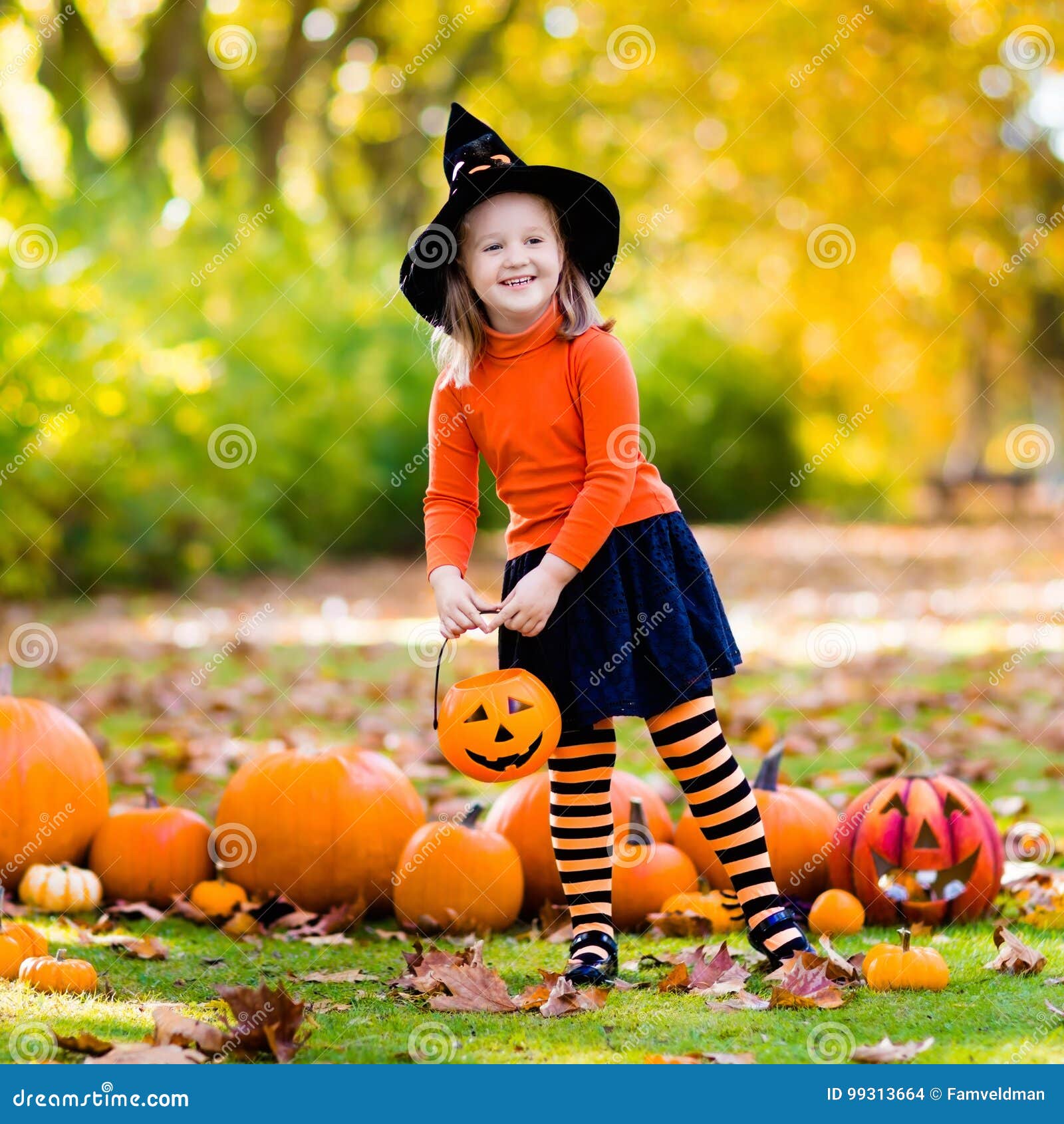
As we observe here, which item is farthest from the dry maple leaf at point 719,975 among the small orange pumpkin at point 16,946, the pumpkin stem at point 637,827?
the small orange pumpkin at point 16,946

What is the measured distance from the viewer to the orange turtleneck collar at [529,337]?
3000 millimetres

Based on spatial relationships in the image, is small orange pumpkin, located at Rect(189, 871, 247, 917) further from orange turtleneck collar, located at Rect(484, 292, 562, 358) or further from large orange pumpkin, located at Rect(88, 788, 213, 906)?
orange turtleneck collar, located at Rect(484, 292, 562, 358)

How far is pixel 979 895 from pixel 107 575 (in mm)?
7787

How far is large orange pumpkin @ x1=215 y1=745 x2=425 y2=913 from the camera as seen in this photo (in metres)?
3.55

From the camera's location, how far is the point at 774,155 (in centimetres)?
1572

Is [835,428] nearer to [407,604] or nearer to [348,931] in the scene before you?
[407,604]

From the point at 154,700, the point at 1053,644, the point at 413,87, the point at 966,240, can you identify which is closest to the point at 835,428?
the point at 966,240

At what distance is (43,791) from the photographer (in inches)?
145

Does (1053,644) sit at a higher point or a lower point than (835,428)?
lower

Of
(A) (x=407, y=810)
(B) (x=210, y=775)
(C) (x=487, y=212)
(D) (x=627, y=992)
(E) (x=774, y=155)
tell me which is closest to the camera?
(D) (x=627, y=992)

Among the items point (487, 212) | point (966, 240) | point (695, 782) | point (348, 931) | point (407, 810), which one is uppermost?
point (966, 240)

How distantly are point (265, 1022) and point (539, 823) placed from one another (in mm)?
1329

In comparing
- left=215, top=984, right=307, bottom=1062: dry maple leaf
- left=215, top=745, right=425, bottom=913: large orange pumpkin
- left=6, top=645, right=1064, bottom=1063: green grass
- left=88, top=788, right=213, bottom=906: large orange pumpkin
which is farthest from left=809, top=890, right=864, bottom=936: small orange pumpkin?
left=88, top=788, right=213, bottom=906: large orange pumpkin

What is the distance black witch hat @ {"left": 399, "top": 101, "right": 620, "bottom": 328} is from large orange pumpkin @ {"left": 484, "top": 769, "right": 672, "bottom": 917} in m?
1.30
